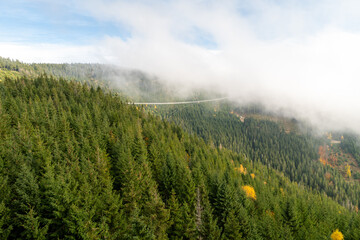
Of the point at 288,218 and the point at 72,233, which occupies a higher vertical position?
the point at 72,233

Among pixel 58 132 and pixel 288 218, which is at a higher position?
pixel 58 132

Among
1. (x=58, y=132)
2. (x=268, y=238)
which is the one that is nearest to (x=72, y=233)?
(x=268, y=238)

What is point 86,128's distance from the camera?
73.3 meters

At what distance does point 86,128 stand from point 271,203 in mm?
76020

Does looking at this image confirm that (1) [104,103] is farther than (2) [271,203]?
Yes

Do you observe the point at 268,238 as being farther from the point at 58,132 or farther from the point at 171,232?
the point at 58,132

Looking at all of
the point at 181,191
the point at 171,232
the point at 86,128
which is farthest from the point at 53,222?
the point at 86,128

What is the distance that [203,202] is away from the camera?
164 ft

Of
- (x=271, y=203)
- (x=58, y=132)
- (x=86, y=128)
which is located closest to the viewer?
(x=58, y=132)

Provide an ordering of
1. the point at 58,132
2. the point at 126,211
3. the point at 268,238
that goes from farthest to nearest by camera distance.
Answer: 1. the point at 58,132
2. the point at 268,238
3. the point at 126,211

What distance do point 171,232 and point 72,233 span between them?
19.6m

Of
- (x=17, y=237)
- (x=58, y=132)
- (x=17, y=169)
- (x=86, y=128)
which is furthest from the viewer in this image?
(x=86, y=128)

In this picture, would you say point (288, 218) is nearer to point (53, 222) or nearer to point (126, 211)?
point (126, 211)

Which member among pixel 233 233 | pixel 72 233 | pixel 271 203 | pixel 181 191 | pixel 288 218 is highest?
pixel 72 233
